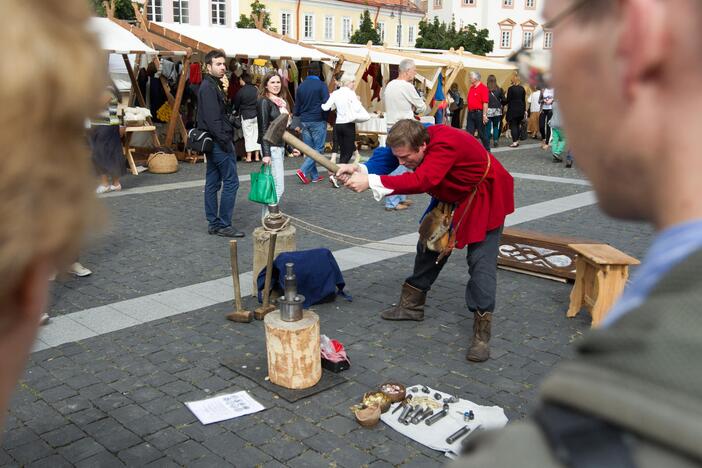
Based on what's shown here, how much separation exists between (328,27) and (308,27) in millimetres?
1978

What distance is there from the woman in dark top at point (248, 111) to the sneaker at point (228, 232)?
3.91 metres

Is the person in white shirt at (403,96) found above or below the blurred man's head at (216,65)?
below

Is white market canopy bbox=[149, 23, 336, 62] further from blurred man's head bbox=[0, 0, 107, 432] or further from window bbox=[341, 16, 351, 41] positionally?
window bbox=[341, 16, 351, 41]

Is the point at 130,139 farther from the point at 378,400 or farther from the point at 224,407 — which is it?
the point at 378,400

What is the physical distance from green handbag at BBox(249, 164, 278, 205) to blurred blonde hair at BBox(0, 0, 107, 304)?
6150 millimetres

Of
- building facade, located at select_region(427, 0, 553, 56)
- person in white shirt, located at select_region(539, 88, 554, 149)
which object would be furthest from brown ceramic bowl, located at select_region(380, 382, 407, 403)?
building facade, located at select_region(427, 0, 553, 56)

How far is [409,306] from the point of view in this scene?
227 inches

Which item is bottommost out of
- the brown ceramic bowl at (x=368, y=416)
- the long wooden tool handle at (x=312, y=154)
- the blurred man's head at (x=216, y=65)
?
the brown ceramic bowl at (x=368, y=416)

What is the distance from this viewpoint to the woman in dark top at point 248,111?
12188 millimetres

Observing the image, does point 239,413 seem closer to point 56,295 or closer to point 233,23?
point 56,295

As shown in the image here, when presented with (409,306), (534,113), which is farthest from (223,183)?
(534,113)

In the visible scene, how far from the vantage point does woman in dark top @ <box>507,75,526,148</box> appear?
19422 millimetres

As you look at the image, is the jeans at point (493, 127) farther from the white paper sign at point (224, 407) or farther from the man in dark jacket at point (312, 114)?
the white paper sign at point (224, 407)

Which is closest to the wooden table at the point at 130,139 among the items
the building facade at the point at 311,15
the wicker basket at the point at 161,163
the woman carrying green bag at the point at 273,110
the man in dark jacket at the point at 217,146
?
the wicker basket at the point at 161,163
